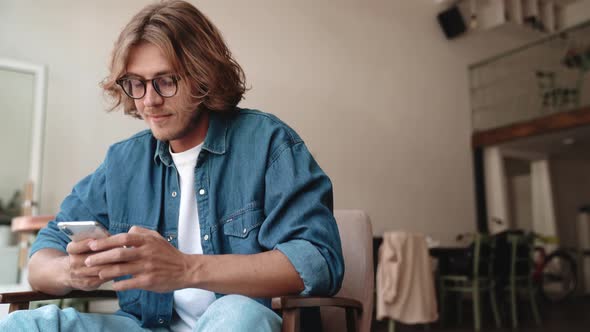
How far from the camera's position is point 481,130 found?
7906mm

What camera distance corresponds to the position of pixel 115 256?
876 millimetres

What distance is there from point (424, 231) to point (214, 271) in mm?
6372

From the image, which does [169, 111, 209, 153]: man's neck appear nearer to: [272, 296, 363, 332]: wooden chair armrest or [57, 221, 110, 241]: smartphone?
[57, 221, 110, 241]: smartphone

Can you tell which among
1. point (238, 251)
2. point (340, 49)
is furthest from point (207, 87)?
point (340, 49)

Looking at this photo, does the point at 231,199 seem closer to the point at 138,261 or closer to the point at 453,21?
the point at 138,261

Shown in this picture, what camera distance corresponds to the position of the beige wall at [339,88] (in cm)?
445

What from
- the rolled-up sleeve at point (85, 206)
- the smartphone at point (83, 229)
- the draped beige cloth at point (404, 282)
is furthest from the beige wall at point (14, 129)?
the smartphone at point (83, 229)

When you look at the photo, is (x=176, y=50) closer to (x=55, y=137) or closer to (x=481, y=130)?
(x=55, y=137)

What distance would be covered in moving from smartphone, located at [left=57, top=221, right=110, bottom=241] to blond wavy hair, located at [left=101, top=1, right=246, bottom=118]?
1.35 feet

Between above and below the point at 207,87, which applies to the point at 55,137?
above

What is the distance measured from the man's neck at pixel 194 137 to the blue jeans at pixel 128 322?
0.42 meters

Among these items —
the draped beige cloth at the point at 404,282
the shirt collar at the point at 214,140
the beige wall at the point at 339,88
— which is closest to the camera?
the shirt collar at the point at 214,140

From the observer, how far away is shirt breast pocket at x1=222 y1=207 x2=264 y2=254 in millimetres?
1133

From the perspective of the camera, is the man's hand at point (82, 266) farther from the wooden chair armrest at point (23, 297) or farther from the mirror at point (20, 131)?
the mirror at point (20, 131)
